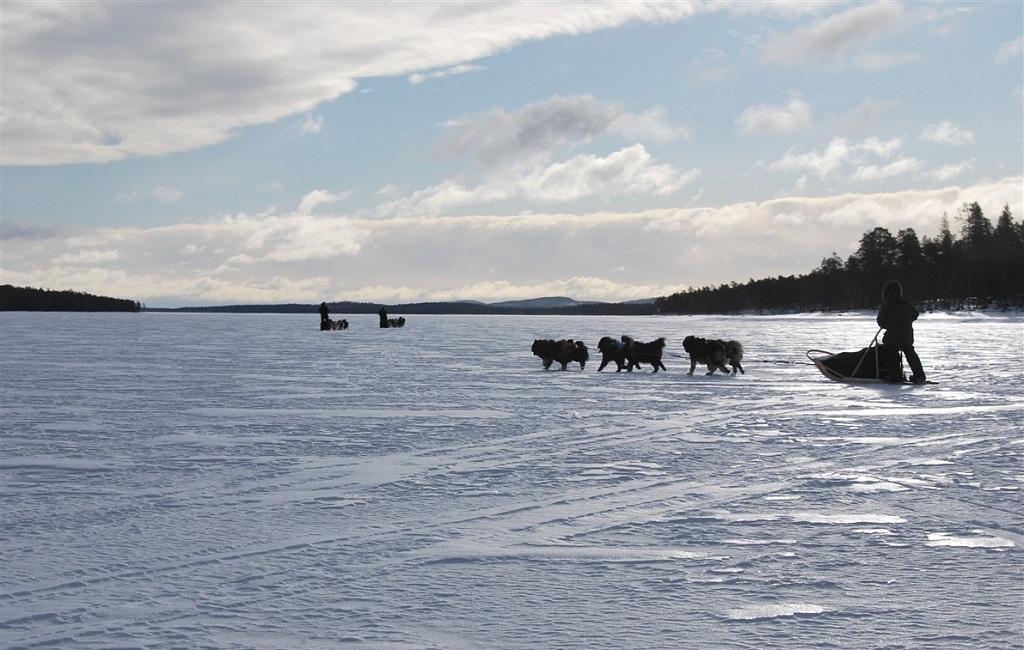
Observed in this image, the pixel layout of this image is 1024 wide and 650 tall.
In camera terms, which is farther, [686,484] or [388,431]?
[388,431]

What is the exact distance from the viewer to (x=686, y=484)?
6.18 m

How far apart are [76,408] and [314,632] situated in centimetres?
903

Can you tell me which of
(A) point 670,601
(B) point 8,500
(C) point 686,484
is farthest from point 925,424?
(B) point 8,500

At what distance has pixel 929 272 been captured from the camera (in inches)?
3868

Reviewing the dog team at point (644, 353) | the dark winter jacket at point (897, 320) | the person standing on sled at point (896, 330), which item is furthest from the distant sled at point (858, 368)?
the dog team at point (644, 353)

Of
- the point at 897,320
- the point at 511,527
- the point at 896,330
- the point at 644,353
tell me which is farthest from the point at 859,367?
the point at 511,527

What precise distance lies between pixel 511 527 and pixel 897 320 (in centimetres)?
1230

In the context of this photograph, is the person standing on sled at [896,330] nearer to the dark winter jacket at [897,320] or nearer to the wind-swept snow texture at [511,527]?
the dark winter jacket at [897,320]

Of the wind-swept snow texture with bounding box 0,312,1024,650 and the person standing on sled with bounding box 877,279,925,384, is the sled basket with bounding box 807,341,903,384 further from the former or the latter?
the wind-swept snow texture with bounding box 0,312,1024,650

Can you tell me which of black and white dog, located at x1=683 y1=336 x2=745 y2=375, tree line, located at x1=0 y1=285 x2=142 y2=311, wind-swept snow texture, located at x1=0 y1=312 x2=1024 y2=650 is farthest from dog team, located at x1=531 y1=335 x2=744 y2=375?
tree line, located at x1=0 y1=285 x2=142 y2=311

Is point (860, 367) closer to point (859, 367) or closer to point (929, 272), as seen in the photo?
point (859, 367)

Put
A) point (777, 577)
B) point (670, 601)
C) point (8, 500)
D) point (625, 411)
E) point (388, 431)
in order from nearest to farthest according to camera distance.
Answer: point (670, 601) → point (777, 577) → point (8, 500) → point (388, 431) → point (625, 411)

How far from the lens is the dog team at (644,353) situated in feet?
56.5

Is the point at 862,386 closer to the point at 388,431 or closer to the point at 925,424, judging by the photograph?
the point at 925,424
